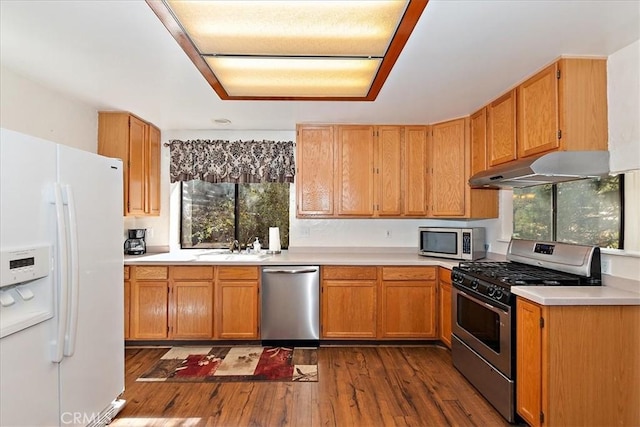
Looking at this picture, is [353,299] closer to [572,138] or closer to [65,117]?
[572,138]

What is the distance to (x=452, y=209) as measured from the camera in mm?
3676

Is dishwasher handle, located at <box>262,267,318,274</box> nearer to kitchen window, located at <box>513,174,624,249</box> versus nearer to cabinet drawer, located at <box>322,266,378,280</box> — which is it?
cabinet drawer, located at <box>322,266,378,280</box>

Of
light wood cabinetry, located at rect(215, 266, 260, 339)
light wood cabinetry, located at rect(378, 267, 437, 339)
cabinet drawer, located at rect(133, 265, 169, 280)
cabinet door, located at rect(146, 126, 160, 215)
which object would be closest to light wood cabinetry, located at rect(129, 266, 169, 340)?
cabinet drawer, located at rect(133, 265, 169, 280)

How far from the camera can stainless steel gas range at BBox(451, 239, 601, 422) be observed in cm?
226

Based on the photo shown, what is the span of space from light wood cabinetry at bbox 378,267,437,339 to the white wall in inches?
122

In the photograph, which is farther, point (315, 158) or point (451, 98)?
point (315, 158)

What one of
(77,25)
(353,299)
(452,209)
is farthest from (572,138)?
(77,25)

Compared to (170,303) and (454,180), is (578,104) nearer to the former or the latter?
(454,180)

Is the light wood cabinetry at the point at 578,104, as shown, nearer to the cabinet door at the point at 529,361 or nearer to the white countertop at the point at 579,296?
the white countertop at the point at 579,296

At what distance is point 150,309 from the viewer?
3.50 metres

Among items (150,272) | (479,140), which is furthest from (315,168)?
(150,272)

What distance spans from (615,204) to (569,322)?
2.97 feet

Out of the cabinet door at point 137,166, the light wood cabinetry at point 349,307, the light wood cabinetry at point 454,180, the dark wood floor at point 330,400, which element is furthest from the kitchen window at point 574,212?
the cabinet door at point 137,166

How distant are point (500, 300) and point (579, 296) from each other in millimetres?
443
